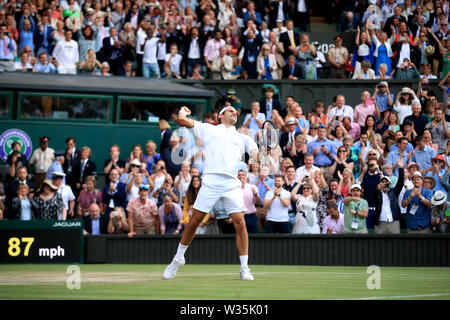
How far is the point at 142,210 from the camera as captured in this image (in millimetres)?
17406

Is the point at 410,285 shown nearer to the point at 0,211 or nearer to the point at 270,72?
the point at 0,211

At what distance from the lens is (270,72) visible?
23.3 metres

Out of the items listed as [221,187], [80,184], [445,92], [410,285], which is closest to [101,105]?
[80,184]

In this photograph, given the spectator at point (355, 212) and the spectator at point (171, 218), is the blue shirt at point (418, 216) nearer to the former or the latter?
the spectator at point (355, 212)

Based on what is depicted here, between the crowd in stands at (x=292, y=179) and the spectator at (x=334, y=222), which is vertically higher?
the crowd in stands at (x=292, y=179)

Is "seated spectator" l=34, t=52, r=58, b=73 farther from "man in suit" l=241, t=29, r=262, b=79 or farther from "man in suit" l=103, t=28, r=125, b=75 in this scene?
"man in suit" l=241, t=29, r=262, b=79

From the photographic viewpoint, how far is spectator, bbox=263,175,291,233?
55.5 feet

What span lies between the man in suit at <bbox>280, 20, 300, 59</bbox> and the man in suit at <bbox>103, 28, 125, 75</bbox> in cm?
442

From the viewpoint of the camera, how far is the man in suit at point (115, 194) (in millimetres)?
18000

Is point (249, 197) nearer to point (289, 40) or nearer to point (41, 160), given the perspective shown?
point (41, 160)

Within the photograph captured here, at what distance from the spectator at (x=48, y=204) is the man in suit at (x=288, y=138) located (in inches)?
208

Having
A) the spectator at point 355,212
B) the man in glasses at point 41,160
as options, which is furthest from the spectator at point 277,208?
the man in glasses at point 41,160

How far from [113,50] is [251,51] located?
3.78m

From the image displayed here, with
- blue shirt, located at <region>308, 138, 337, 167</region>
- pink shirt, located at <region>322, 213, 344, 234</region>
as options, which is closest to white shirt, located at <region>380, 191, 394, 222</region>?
pink shirt, located at <region>322, 213, 344, 234</region>
